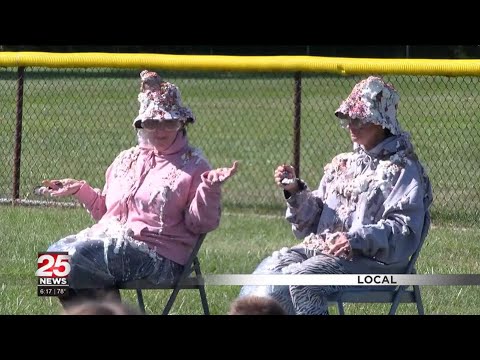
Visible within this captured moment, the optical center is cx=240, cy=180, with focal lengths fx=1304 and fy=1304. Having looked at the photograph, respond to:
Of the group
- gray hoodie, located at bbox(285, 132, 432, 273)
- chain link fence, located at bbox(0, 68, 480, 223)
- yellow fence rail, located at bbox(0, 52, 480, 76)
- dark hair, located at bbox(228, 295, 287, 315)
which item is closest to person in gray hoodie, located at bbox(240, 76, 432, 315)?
gray hoodie, located at bbox(285, 132, 432, 273)

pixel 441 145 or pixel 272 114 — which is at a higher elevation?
pixel 441 145

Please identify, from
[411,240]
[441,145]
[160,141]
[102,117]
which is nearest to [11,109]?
[102,117]

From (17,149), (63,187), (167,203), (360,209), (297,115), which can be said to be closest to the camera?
(360,209)

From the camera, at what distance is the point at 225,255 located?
8.34 m

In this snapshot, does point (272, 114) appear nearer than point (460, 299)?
No

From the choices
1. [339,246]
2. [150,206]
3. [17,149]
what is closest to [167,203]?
[150,206]

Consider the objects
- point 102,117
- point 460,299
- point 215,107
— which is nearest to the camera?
point 460,299

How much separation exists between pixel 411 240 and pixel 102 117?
20.6 ft

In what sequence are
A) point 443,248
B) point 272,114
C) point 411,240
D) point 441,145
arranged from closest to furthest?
point 411,240 < point 443,248 < point 441,145 < point 272,114

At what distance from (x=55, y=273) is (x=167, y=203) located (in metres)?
0.63

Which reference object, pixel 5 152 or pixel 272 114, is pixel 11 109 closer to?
pixel 5 152

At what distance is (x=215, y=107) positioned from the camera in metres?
13.6

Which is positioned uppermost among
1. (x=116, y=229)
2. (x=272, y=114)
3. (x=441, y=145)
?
(x=116, y=229)

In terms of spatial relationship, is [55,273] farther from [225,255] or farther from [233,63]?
[233,63]
